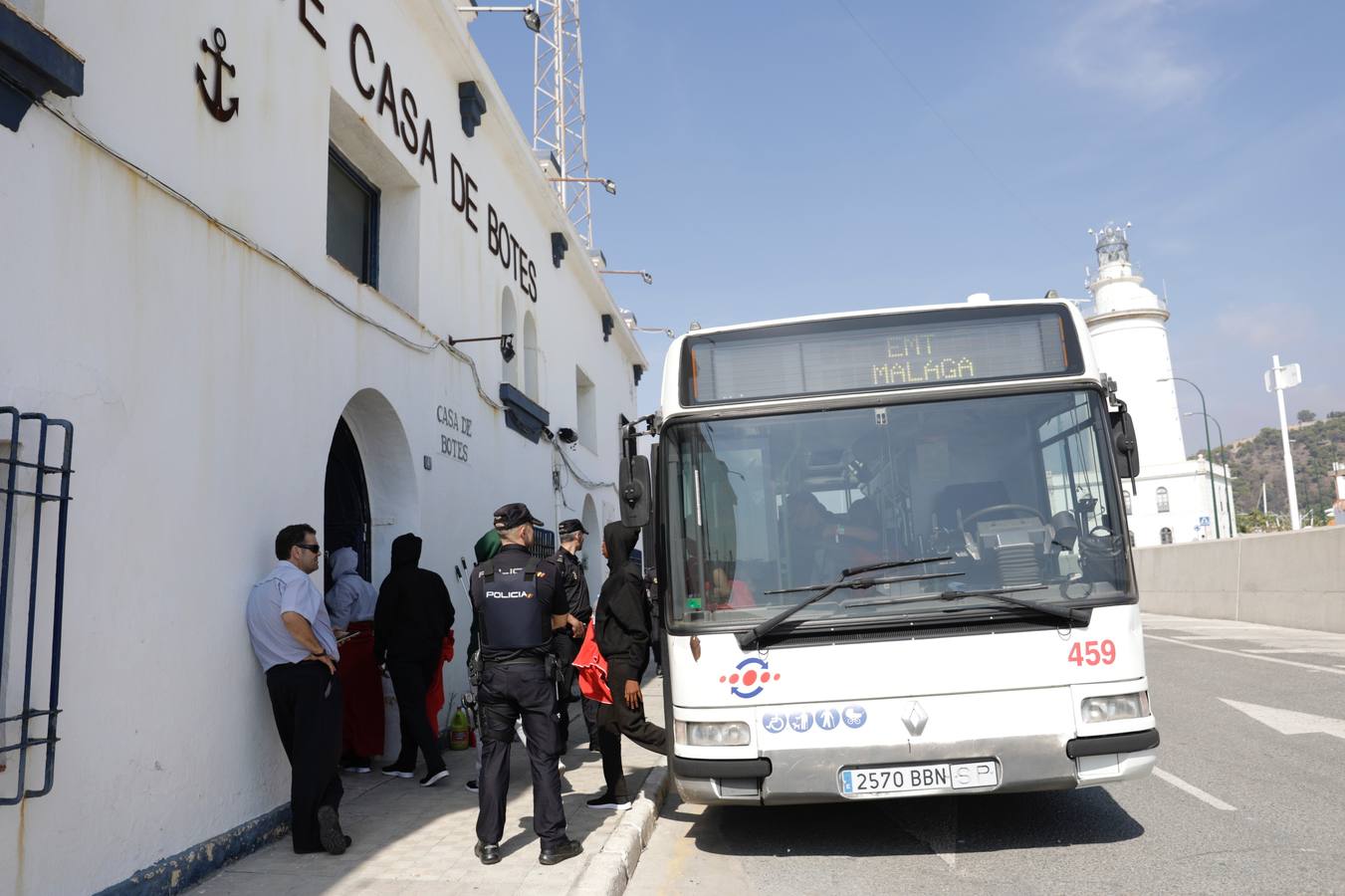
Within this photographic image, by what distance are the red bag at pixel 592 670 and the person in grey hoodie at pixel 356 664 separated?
2.07 metres

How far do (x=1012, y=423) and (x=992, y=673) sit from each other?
1.36m

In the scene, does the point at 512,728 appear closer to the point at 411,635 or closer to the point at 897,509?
the point at 411,635

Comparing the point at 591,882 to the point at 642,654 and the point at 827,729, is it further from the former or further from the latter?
the point at 642,654

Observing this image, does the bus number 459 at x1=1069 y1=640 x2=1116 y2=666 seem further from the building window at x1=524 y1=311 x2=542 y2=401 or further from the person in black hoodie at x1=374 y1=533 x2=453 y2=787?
the building window at x1=524 y1=311 x2=542 y2=401

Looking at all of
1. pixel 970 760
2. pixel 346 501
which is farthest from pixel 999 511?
pixel 346 501

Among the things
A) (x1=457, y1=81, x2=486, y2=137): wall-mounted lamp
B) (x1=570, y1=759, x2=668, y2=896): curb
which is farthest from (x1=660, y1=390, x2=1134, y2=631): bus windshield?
(x1=457, y1=81, x2=486, y2=137): wall-mounted lamp

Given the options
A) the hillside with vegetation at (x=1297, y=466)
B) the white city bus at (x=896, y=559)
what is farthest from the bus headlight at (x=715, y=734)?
the hillside with vegetation at (x=1297, y=466)

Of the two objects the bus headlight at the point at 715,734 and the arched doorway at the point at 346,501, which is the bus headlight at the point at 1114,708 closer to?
the bus headlight at the point at 715,734

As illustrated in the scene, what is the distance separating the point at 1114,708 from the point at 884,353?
7.15 feet

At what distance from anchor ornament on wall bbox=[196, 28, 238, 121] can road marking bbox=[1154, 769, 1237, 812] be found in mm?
6955

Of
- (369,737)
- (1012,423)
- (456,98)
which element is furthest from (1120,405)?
(456,98)

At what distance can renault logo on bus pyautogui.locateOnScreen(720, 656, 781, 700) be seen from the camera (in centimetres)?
510

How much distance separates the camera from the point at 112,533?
457 centimetres

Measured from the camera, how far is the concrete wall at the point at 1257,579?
15586mm
